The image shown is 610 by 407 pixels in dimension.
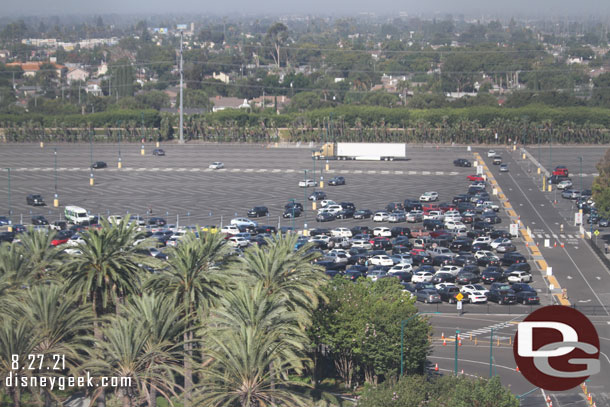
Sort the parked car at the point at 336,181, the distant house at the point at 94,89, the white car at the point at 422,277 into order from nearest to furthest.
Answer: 1. the white car at the point at 422,277
2. the parked car at the point at 336,181
3. the distant house at the point at 94,89

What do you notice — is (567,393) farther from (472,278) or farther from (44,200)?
(44,200)

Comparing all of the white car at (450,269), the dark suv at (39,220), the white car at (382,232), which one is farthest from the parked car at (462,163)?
the dark suv at (39,220)

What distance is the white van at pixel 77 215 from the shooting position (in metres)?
52.2

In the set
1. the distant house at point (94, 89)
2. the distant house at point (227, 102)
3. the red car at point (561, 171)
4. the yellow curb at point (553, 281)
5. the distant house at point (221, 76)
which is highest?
the distant house at point (221, 76)

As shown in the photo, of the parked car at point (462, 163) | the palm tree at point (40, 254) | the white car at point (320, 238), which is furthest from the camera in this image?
the parked car at point (462, 163)

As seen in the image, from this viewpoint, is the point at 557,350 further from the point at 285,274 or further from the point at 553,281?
the point at 553,281

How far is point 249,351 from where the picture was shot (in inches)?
882

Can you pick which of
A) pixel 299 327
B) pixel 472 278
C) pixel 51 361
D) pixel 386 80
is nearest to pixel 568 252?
pixel 472 278

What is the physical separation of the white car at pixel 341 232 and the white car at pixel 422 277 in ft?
28.8

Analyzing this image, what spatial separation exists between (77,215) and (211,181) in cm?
1593

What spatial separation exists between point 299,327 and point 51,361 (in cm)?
733

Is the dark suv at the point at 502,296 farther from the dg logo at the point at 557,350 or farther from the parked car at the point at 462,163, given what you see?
the parked car at the point at 462,163

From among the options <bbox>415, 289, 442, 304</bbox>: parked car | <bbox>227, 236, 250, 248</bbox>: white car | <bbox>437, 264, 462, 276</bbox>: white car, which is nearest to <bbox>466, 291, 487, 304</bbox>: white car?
<bbox>415, 289, 442, 304</bbox>: parked car

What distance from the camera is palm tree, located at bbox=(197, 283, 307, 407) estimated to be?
22.4 m
